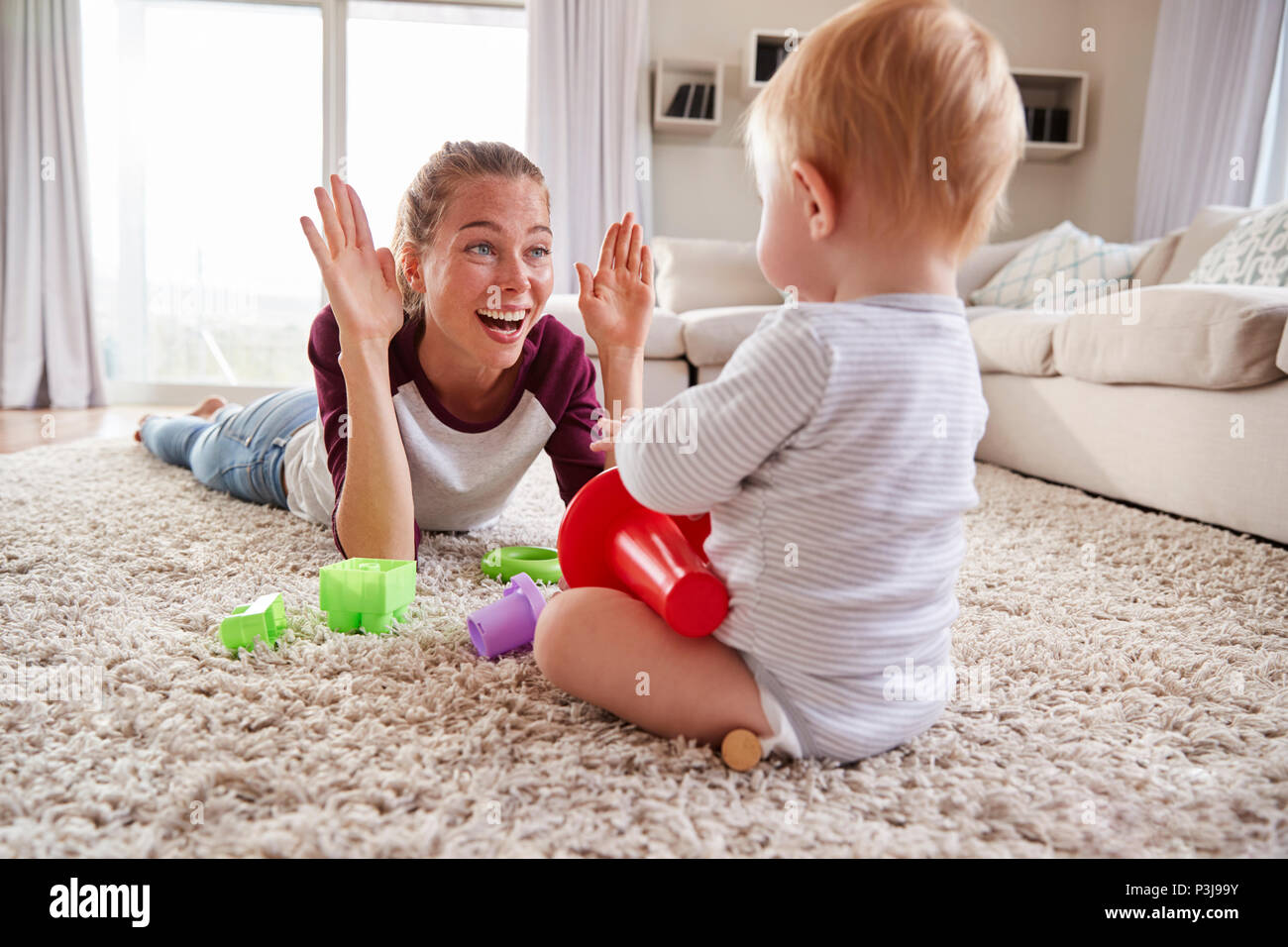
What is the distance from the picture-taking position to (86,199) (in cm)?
387

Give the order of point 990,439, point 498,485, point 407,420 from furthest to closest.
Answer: point 990,439 → point 498,485 → point 407,420

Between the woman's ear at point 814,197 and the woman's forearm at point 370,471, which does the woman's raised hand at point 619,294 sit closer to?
the woman's forearm at point 370,471

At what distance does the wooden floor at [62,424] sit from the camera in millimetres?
2734

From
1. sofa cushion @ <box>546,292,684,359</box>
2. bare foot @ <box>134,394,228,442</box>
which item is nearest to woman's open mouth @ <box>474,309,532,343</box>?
bare foot @ <box>134,394,228,442</box>

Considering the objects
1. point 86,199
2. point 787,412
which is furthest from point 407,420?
point 86,199

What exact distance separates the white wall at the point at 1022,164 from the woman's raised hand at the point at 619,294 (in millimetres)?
2981

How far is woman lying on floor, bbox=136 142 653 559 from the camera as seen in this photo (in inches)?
44.4

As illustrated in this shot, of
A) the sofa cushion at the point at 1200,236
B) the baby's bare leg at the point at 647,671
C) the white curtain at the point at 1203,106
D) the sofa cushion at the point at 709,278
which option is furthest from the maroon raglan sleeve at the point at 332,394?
the white curtain at the point at 1203,106

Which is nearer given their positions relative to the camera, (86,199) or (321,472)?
(321,472)

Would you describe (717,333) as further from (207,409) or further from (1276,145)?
(1276,145)

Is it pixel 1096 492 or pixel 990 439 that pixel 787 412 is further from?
pixel 990 439

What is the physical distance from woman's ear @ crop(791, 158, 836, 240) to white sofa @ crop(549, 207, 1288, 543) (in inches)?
47.4

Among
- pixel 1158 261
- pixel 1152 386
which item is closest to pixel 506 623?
pixel 1152 386
